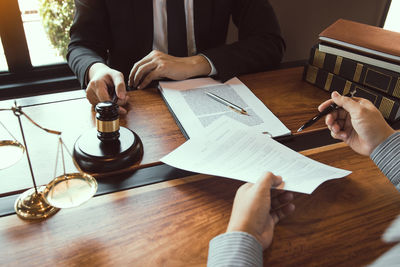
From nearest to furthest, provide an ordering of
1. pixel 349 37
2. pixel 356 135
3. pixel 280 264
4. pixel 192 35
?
pixel 280 264 → pixel 356 135 → pixel 349 37 → pixel 192 35

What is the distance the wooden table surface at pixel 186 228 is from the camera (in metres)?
0.57

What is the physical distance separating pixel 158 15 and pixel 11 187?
3.30ft

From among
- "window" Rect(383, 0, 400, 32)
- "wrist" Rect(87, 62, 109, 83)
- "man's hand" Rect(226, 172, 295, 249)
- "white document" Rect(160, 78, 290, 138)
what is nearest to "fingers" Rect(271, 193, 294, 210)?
"man's hand" Rect(226, 172, 295, 249)

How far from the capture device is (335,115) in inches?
36.3

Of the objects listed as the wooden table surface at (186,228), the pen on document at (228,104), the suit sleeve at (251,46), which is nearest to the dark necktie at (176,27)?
the suit sleeve at (251,46)

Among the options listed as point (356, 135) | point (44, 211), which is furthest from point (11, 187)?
point (356, 135)

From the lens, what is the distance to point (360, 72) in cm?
104

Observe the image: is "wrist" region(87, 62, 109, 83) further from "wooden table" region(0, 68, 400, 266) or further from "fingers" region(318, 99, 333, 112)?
"fingers" region(318, 99, 333, 112)

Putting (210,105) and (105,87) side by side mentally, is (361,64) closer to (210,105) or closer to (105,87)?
(210,105)

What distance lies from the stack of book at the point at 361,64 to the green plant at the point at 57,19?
171cm

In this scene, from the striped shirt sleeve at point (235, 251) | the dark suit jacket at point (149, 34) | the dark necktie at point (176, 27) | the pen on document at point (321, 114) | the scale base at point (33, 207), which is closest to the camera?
the striped shirt sleeve at point (235, 251)

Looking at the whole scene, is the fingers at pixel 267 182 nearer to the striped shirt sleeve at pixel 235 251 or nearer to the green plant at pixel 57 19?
the striped shirt sleeve at pixel 235 251

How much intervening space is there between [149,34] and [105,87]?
0.53 m

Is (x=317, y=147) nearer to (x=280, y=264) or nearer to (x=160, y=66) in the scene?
(x=280, y=264)
